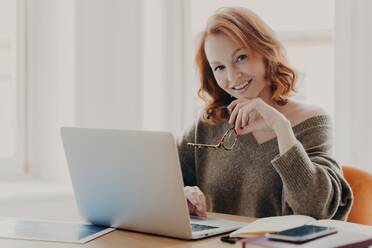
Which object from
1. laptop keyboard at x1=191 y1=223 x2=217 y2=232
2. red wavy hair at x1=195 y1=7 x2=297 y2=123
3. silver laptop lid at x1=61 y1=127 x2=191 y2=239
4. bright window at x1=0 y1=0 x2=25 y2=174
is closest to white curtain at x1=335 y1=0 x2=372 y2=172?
red wavy hair at x1=195 y1=7 x2=297 y2=123

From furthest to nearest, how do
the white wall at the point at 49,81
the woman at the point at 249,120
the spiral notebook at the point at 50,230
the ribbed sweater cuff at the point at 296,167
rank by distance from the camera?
the white wall at the point at 49,81, the woman at the point at 249,120, the ribbed sweater cuff at the point at 296,167, the spiral notebook at the point at 50,230

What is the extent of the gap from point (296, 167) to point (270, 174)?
30cm

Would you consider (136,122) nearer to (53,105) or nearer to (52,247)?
(53,105)

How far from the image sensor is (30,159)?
3.03 m

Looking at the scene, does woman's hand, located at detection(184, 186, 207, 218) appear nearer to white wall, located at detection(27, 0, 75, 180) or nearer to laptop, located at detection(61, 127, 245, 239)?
laptop, located at detection(61, 127, 245, 239)

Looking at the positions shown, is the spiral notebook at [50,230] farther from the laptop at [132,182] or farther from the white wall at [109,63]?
the white wall at [109,63]

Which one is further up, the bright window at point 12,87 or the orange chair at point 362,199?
the bright window at point 12,87

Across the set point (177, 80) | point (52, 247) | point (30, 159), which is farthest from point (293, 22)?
point (52, 247)

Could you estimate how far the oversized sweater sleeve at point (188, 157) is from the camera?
2164 millimetres

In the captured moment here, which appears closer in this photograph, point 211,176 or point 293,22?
point 211,176

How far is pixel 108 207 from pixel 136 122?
125 cm

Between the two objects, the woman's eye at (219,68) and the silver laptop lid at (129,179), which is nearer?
the silver laptop lid at (129,179)

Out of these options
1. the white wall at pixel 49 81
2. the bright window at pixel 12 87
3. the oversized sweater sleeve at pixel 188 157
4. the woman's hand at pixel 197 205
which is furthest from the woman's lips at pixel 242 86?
the bright window at pixel 12 87

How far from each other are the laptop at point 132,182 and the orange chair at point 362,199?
36 centimetres
